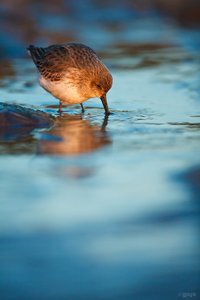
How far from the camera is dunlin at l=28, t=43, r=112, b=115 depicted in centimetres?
943

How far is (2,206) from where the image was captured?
574cm

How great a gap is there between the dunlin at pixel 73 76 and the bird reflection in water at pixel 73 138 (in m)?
0.33

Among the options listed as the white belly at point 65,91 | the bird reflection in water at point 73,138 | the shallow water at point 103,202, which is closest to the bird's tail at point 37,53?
the shallow water at point 103,202

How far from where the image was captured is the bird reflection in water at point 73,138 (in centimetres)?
755

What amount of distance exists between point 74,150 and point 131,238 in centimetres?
252

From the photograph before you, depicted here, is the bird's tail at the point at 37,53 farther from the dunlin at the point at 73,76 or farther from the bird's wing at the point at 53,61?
the dunlin at the point at 73,76

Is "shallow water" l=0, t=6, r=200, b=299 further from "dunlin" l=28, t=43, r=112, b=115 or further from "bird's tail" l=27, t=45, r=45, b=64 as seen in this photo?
"bird's tail" l=27, t=45, r=45, b=64

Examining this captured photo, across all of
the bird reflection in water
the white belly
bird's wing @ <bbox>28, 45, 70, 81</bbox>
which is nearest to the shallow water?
the bird reflection in water

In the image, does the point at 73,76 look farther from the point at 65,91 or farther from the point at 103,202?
the point at 103,202

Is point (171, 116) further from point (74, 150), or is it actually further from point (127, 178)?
point (127, 178)

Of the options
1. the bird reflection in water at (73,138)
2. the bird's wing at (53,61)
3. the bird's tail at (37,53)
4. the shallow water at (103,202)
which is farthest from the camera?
the bird's tail at (37,53)

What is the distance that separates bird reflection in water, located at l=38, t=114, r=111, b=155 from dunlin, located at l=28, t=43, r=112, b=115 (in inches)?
12.9

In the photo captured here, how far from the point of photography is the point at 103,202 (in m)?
5.89

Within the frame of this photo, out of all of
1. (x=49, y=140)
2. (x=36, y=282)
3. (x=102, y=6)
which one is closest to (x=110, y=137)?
(x=49, y=140)
